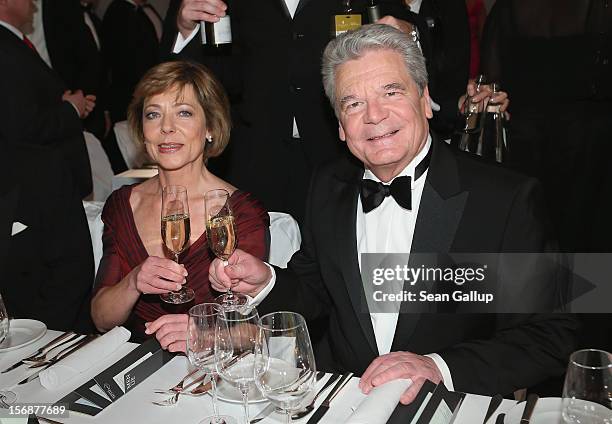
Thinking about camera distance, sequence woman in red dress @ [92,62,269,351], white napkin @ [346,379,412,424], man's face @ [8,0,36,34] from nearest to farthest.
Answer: white napkin @ [346,379,412,424] → woman in red dress @ [92,62,269,351] → man's face @ [8,0,36,34]

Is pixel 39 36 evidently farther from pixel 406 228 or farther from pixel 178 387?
pixel 178 387

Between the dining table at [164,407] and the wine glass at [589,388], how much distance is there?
0.32 meters

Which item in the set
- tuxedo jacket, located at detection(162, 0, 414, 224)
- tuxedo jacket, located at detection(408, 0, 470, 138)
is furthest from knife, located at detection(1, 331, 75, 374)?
tuxedo jacket, located at detection(408, 0, 470, 138)

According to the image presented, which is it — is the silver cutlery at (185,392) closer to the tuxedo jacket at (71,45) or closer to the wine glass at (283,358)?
the wine glass at (283,358)

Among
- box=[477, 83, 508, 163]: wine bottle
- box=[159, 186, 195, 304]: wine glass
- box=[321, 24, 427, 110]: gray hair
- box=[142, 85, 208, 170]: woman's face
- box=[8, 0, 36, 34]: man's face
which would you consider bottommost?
box=[159, 186, 195, 304]: wine glass

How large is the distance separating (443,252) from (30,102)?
294cm

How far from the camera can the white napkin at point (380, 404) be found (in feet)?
4.80

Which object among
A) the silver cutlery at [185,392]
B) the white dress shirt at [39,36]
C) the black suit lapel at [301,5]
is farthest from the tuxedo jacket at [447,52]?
the white dress shirt at [39,36]

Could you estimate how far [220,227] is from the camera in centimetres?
214

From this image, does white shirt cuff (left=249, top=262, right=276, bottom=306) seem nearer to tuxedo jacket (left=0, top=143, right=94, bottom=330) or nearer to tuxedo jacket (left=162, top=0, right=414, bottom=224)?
tuxedo jacket (left=0, top=143, right=94, bottom=330)

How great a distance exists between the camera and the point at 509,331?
1.96m

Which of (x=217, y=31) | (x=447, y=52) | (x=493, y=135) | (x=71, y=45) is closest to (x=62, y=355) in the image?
(x=217, y=31)

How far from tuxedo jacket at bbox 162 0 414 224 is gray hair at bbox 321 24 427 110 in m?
0.98

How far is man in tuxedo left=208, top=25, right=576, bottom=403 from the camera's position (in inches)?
75.3
